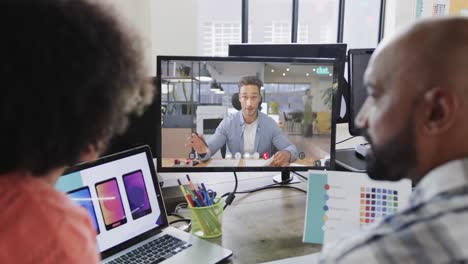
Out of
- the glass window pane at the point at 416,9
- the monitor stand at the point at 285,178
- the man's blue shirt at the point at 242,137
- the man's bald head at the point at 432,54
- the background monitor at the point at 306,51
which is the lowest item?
the monitor stand at the point at 285,178

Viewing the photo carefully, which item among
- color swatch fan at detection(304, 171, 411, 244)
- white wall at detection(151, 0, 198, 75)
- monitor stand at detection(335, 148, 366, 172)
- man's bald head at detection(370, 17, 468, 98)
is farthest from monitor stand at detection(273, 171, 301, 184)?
white wall at detection(151, 0, 198, 75)

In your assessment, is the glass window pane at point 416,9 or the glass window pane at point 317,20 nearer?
the glass window pane at point 416,9

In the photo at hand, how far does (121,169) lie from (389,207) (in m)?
0.65

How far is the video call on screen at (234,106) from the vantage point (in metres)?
1.14

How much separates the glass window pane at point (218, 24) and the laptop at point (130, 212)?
3480mm

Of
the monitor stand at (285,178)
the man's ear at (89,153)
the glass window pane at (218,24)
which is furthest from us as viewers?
the glass window pane at (218,24)

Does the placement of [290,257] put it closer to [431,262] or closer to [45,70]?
[431,262]

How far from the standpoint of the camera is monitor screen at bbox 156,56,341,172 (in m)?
1.14

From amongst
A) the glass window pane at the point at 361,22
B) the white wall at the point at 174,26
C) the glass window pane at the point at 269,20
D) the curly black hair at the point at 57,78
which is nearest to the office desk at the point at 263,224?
the curly black hair at the point at 57,78

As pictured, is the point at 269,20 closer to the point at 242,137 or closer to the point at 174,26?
the point at 174,26

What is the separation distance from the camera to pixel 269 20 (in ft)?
16.1

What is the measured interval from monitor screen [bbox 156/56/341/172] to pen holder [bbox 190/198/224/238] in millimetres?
189

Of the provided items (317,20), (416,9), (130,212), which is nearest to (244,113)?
(130,212)

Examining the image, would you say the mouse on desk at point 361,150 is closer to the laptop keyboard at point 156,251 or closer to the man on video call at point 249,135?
the man on video call at point 249,135
